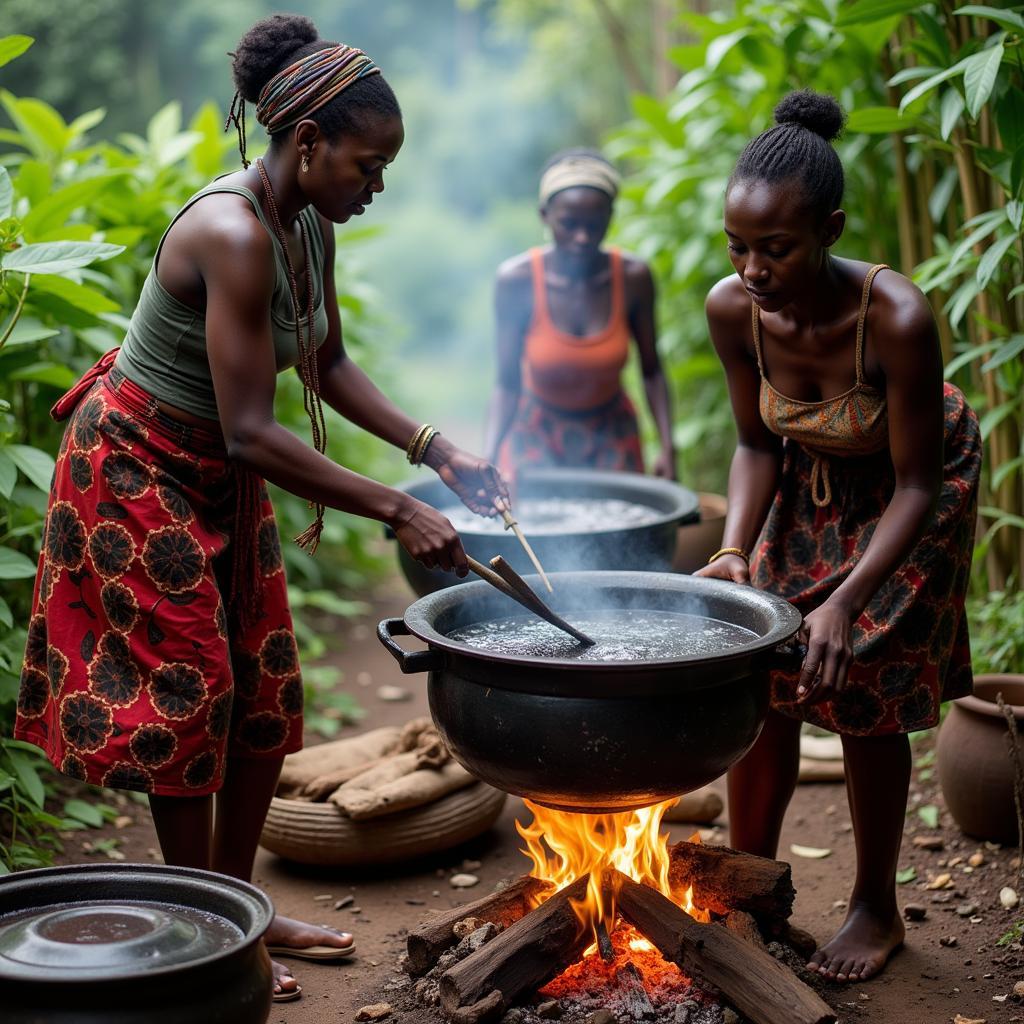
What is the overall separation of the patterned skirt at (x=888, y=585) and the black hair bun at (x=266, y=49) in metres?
1.49

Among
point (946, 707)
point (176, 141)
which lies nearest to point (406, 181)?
point (176, 141)

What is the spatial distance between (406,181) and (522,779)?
2077 cm

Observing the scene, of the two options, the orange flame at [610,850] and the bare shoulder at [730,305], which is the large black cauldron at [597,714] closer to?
the orange flame at [610,850]

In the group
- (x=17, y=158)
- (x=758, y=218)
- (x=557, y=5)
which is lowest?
(x=758, y=218)

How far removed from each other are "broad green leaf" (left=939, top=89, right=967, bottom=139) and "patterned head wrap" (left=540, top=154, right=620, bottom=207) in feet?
4.99

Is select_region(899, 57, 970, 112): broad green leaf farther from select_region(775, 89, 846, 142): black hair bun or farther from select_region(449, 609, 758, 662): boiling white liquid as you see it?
select_region(449, 609, 758, 662): boiling white liquid

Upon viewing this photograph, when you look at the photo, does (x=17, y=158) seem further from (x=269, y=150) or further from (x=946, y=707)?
(x=946, y=707)

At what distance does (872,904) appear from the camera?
3029 millimetres

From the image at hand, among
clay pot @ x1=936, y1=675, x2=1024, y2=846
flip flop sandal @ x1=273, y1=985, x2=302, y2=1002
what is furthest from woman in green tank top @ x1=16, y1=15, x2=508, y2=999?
clay pot @ x1=936, y1=675, x2=1024, y2=846

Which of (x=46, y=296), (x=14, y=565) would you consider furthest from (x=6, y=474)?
(x=46, y=296)

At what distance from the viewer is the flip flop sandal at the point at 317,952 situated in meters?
3.05

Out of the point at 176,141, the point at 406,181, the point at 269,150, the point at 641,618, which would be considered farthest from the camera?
the point at 406,181

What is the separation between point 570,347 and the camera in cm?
489

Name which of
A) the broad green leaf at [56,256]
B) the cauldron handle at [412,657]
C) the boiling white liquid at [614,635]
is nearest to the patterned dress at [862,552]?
the boiling white liquid at [614,635]
